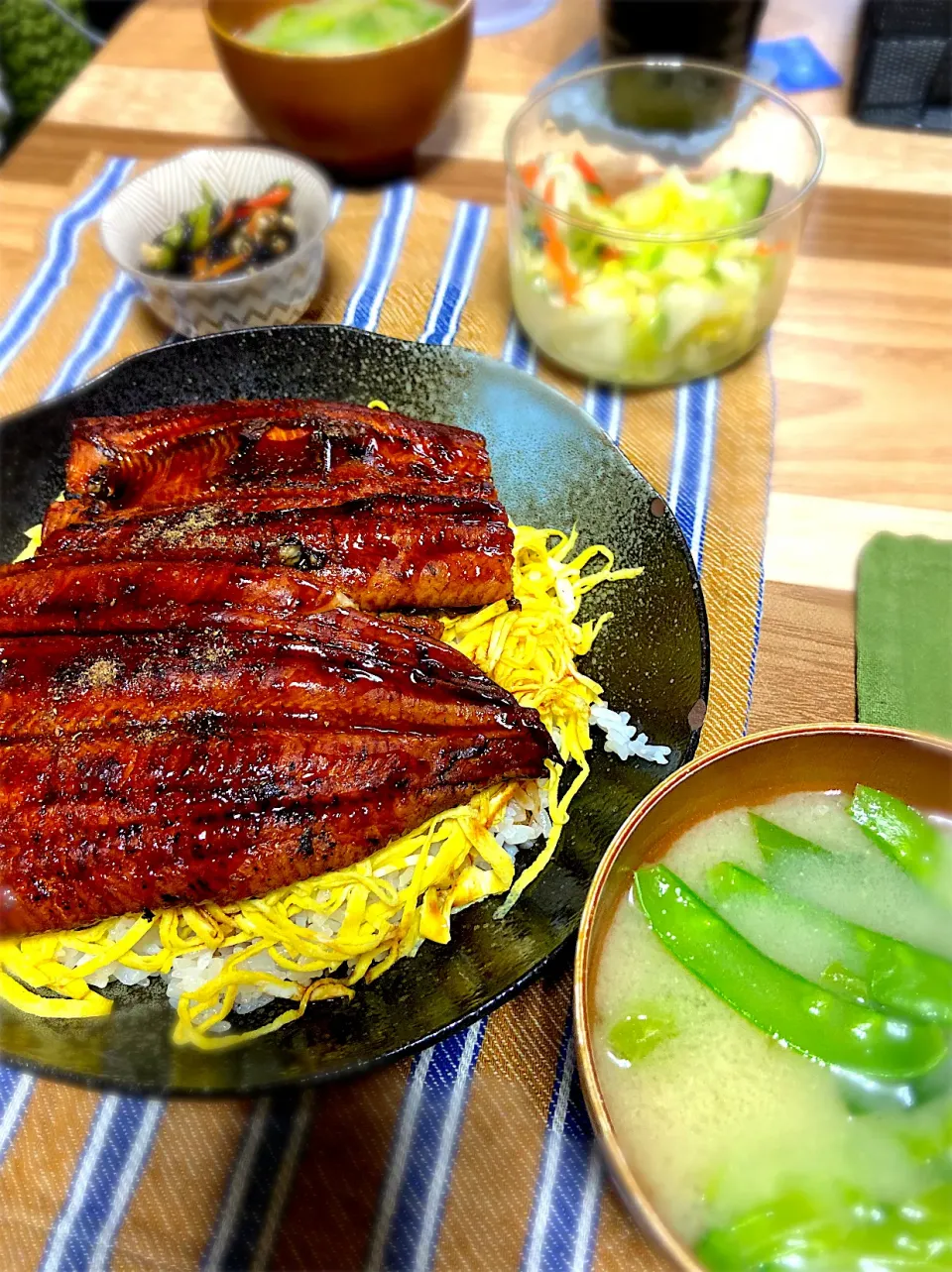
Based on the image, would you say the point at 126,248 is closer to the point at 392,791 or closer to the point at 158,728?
the point at 158,728

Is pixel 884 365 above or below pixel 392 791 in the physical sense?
above

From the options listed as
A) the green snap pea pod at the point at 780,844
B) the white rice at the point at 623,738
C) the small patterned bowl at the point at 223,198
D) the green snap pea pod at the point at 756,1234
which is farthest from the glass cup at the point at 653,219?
the green snap pea pod at the point at 756,1234

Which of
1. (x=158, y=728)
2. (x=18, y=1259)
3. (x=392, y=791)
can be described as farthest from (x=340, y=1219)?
(x=158, y=728)

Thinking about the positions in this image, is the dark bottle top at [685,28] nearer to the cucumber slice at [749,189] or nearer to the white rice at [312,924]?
the cucumber slice at [749,189]

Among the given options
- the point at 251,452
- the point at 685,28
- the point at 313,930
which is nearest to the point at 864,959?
the point at 313,930

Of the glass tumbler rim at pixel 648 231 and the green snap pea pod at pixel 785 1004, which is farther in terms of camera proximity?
the glass tumbler rim at pixel 648 231
